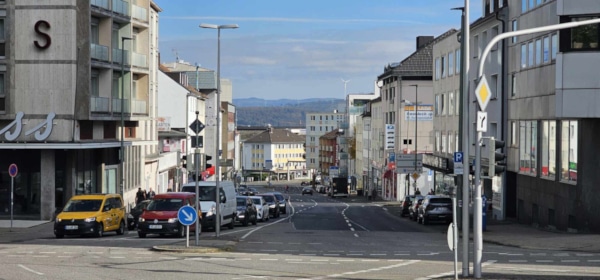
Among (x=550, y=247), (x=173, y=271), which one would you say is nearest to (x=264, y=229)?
(x=550, y=247)

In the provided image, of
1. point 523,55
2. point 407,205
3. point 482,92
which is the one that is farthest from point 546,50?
point 482,92

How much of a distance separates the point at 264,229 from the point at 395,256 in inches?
651

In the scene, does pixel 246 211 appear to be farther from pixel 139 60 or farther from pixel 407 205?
pixel 407 205

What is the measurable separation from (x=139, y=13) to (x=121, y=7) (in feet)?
13.5

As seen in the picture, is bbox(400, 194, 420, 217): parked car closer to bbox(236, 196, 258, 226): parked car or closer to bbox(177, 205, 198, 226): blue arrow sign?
bbox(236, 196, 258, 226): parked car

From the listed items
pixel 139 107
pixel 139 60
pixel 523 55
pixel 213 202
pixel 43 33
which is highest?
pixel 43 33

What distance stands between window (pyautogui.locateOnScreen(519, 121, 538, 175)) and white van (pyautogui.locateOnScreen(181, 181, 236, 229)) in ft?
48.7

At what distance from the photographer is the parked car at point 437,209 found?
49594 millimetres

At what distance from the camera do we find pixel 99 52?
169 feet

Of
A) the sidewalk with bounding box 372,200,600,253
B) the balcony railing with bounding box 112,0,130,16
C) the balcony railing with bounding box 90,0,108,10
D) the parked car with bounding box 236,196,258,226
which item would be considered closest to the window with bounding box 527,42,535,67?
the sidewalk with bounding box 372,200,600,253

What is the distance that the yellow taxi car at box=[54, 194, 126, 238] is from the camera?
118 ft

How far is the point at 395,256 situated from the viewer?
90.7 feet

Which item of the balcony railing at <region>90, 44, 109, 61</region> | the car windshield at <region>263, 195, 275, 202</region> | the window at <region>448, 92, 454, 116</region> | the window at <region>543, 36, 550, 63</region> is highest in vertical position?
the balcony railing at <region>90, 44, 109, 61</region>

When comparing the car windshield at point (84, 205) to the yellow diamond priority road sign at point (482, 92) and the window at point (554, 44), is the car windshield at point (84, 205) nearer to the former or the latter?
the window at point (554, 44)
